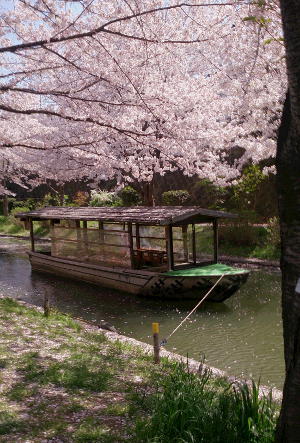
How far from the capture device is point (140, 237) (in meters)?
16.2

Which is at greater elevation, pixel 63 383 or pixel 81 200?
pixel 81 200

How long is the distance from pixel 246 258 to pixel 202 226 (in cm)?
567

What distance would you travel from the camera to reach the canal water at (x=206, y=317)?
9.16 meters

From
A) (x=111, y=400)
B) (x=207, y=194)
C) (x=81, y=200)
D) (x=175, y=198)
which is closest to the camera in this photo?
(x=111, y=400)

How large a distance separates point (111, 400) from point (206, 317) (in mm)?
6962

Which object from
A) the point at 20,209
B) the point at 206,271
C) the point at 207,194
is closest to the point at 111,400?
the point at 206,271

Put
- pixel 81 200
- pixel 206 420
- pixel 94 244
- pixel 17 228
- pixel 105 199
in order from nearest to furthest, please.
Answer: pixel 206 420, pixel 94 244, pixel 105 199, pixel 17 228, pixel 81 200

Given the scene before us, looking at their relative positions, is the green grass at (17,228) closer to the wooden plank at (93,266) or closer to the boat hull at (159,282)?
the wooden plank at (93,266)

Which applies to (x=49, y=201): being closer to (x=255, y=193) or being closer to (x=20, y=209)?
(x=20, y=209)

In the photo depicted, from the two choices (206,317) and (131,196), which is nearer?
(206,317)

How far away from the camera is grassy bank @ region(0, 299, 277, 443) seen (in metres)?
4.18

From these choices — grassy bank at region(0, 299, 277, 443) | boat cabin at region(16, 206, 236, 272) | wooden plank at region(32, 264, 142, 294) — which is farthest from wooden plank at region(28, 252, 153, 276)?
grassy bank at region(0, 299, 277, 443)

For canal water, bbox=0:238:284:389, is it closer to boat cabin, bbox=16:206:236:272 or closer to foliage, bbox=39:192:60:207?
boat cabin, bbox=16:206:236:272

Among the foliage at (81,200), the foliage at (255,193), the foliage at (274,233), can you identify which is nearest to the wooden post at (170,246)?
the foliage at (274,233)
